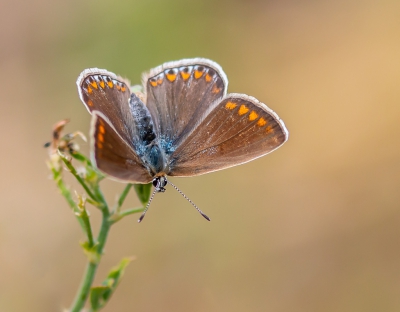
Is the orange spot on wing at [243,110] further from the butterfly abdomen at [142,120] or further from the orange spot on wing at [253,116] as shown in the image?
the butterfly abdomen at [142,120]

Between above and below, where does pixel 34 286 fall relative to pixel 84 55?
below

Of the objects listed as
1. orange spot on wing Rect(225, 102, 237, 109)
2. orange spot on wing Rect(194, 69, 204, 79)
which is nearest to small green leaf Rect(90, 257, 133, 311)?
orange spot on wing Rect(225, 102, 237, 109)

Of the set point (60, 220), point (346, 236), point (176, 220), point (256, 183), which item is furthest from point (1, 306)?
point (346, 236)

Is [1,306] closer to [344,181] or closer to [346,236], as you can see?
[346,236]

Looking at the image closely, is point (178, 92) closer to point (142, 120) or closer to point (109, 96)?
point (142, 120)

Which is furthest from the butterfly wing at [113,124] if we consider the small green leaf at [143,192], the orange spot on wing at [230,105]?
the orange spot on wing at [230,105]
